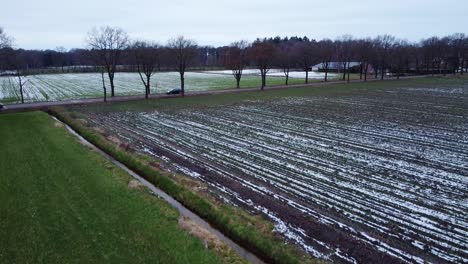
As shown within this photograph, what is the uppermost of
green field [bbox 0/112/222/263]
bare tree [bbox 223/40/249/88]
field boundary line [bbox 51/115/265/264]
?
bare tree [bbox 223/40/249/88]

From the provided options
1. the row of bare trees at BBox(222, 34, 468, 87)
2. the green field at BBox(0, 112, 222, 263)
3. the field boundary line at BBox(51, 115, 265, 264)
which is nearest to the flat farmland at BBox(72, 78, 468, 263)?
the field boundary line at BBox(51, 115, 265, 264)

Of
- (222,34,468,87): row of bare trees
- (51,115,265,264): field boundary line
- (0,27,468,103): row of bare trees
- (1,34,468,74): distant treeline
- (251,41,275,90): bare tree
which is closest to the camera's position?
(51,115,265,264): field boundary line

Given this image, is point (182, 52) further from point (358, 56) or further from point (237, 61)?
point (358, 56)

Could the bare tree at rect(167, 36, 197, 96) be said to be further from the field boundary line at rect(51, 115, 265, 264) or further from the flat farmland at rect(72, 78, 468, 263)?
the field boundary line at rect(51, 115, 265, 264)

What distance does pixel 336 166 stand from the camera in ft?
71.5

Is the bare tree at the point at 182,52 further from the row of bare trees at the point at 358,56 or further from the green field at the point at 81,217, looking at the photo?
the green field at the point at 81,217

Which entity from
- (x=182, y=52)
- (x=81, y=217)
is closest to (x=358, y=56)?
(x=182, y=52)

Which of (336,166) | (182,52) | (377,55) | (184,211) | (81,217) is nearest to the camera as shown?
(81,217)

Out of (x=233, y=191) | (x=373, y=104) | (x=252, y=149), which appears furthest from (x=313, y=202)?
(x=373, y=104)

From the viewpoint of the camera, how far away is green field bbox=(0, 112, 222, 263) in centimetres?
1260

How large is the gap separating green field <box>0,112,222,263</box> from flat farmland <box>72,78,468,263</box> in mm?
3674

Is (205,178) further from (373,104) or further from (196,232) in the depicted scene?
(373,104)

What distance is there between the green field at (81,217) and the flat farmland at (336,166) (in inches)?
145

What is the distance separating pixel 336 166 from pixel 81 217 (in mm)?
14215
